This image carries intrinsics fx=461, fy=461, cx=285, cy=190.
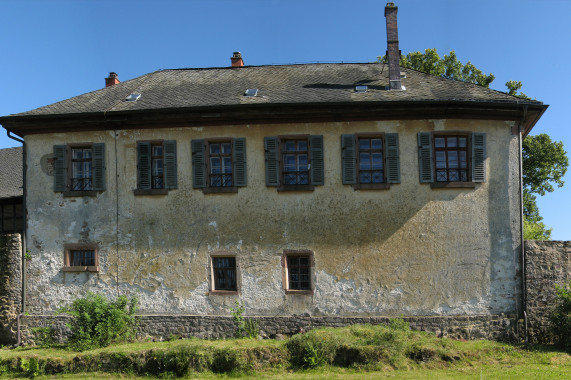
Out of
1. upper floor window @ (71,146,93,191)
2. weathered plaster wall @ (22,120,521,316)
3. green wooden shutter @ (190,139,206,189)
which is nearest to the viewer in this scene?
weathered plaster wall @ (22,120,521,316)

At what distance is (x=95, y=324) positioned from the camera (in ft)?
40.3

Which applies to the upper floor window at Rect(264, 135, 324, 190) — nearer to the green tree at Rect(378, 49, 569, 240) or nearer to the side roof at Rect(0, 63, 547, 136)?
the side roof at Rect(0, 63, 547, 136)

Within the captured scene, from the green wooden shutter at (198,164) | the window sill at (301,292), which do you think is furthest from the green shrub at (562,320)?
the green wooden shutter at (198,164)

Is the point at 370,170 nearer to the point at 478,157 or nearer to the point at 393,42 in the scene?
the point at 478,157

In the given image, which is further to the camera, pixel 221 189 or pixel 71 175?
pixel 71 175

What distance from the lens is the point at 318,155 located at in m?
12.8

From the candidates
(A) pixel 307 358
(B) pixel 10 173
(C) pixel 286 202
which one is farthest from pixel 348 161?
(B) pixel 10 173

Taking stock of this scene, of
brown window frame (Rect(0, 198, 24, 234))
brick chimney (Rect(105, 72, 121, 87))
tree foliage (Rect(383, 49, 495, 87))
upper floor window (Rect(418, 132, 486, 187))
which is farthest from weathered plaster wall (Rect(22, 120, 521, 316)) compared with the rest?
tree foliage (Rect(383, 49, 495, 87))

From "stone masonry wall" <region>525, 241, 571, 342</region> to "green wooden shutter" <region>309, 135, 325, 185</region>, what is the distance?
19.2 ft

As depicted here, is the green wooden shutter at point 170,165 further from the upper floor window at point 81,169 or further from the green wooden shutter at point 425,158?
the green wooden shutter at point 425,158

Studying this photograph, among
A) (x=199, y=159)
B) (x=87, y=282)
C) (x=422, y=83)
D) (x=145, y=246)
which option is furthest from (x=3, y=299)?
(x=422, y=83)

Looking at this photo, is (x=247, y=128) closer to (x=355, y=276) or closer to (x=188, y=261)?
(x=188, y=261)

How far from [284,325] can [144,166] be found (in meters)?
5.95

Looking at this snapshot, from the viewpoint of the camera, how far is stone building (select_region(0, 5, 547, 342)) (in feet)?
40.9
